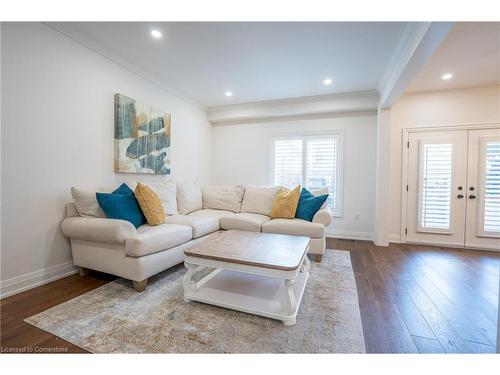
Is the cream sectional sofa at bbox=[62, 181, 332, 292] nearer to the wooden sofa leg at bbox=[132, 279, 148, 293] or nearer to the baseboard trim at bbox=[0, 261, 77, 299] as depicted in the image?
the wooden sofa leg at bbox=[132, 279, 148, 293]

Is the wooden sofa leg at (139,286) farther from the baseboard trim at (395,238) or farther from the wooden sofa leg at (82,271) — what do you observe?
the baseboard trim at (395,238)

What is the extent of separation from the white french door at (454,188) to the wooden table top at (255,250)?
2805 mm

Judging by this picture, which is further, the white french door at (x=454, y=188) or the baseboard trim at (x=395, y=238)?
the baseboard trim at (x=395, y=238)

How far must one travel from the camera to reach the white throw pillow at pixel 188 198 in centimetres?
342

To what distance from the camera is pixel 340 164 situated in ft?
13.6

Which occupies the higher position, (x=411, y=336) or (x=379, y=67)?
(x=379, y=67)

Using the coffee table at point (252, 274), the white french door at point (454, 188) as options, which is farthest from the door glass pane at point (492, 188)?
the coffee table at point (252, 274)

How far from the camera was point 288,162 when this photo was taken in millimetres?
4480

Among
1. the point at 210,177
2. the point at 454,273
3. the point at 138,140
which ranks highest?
the point at 138,140

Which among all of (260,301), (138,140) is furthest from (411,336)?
(138,140)

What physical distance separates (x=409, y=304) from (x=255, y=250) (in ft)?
4.54

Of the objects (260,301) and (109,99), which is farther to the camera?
(109,99)

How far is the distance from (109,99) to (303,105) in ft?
10.1
